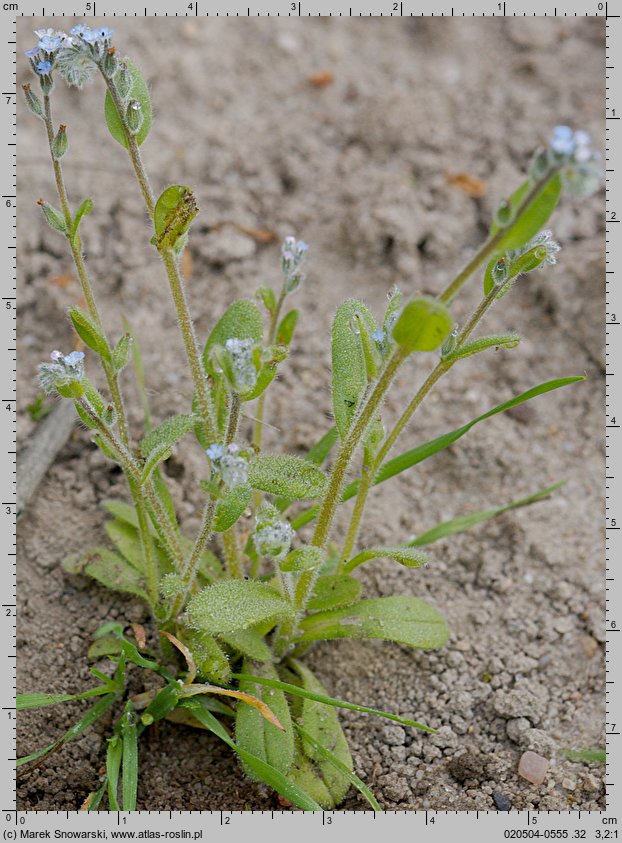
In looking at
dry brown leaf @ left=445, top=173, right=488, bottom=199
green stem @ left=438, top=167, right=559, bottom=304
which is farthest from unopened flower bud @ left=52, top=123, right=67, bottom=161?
dry brown leaf @ left=445, top=173, right=488, bottom=199

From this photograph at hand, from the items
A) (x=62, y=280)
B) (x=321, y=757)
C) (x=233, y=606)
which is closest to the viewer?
(x=233, y=606)

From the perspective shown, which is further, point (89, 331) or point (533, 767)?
point (533, 767)

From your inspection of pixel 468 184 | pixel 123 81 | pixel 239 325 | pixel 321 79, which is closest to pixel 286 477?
pixel 239 325

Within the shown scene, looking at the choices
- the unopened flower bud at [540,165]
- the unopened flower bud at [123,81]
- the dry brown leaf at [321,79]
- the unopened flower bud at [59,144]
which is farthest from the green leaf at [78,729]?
the dry brown leaf at [321,79]

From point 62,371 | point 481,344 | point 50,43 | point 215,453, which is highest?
point 50,43

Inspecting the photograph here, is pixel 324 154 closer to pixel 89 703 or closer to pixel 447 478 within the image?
pixel 447 478

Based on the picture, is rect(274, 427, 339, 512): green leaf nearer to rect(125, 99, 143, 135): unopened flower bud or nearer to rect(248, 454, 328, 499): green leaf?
rect(248, 454, 328, 499): green leaf

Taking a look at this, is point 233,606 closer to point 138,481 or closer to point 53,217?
point 138,481

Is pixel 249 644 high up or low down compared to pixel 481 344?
down

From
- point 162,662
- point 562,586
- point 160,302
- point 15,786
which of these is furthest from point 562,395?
point 15,786
